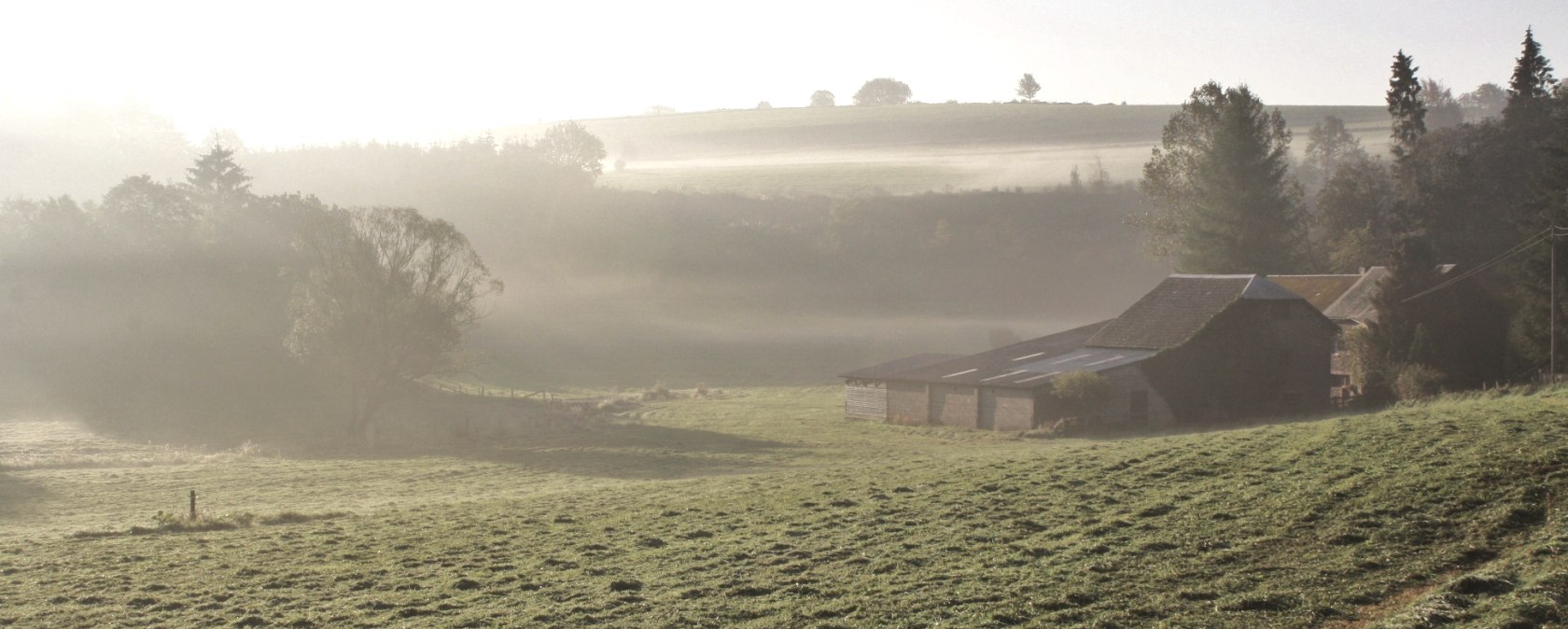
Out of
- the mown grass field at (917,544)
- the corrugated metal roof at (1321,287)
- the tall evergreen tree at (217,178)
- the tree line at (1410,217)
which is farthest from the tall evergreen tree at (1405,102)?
the tall evergreen tree at (217,178)

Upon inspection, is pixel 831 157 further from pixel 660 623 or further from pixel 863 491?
pixel 660 623

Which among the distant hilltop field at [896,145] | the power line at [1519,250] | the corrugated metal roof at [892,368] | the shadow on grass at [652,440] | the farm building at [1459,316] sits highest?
the distant hilltop field at [896,145]

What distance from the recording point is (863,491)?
1048 inches

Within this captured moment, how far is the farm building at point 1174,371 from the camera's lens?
1844 inches

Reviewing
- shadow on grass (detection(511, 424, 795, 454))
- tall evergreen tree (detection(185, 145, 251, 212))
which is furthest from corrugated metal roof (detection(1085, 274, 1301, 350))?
tall evergreen tree (detection(185, 145, 251, 212))

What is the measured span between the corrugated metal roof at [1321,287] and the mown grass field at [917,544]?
27.1m

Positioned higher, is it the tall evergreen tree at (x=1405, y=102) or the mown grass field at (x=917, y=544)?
the tall evergreen tree at (x=1405, y=102)

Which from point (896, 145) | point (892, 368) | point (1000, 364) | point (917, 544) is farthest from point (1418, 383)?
point (896, 145)

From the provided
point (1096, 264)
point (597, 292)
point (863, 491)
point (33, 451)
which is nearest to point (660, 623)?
point (863, 491)

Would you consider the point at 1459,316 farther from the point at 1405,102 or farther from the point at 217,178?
the point at 217,178

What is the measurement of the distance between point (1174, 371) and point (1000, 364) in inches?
346

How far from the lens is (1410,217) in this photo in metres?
66.8

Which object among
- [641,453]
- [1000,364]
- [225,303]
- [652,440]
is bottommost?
[652,440]

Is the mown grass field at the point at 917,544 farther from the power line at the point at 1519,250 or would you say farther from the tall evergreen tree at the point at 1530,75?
the tall evergreen tree at the point at 1530,75
